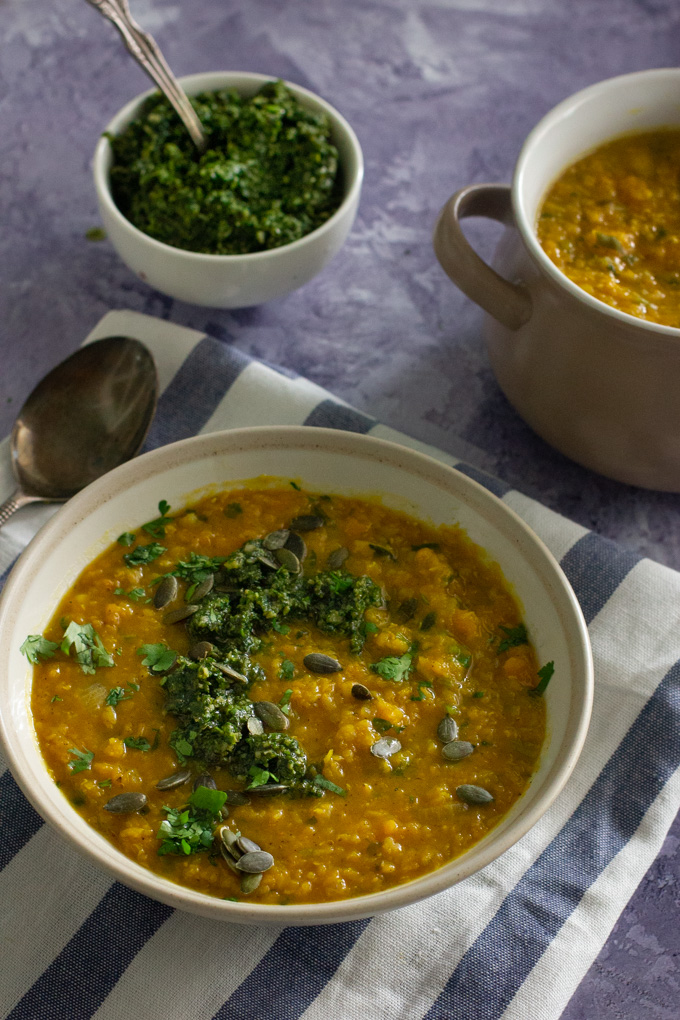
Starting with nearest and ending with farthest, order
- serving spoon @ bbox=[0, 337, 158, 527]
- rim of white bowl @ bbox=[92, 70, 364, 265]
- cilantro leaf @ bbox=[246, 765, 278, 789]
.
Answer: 1. cilantro leaf @ bbox=[246, 765, 278, 789]
2. serving spoon @ bbox=[0, 337, 158, 527]
3. rim of white bowl @ bbox=[92, 70, 364, 265]

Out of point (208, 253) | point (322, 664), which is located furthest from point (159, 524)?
point (208, 253)

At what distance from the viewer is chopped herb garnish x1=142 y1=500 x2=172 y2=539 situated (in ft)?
8.47

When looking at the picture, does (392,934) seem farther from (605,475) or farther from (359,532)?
(605,475)

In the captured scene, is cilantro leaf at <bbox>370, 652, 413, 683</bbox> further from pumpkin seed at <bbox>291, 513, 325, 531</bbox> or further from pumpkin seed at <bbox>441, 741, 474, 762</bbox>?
pumpkin seed at <bbox>291, 513, 325, 531</bbox>

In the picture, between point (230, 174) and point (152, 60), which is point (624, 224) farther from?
point (152, 60)

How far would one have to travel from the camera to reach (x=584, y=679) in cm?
217

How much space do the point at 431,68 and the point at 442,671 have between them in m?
3.05

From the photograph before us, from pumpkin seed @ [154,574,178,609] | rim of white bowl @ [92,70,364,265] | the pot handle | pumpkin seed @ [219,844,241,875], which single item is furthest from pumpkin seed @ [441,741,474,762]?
rim of white bowl @ [92,70,364,265]

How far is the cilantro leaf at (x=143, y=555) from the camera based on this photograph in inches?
99.0

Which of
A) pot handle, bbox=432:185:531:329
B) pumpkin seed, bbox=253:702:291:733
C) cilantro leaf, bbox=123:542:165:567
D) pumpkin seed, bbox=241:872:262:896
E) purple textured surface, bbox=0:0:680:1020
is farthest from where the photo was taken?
purple textured surface, bbox=0:0:680:1020

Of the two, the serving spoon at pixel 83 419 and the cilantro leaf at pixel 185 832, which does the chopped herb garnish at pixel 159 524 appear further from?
the cilantro leaf at pixel 185 832

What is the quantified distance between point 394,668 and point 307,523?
50cm

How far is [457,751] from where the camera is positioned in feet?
7.28

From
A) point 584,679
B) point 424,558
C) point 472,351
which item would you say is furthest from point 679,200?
point 584,679
